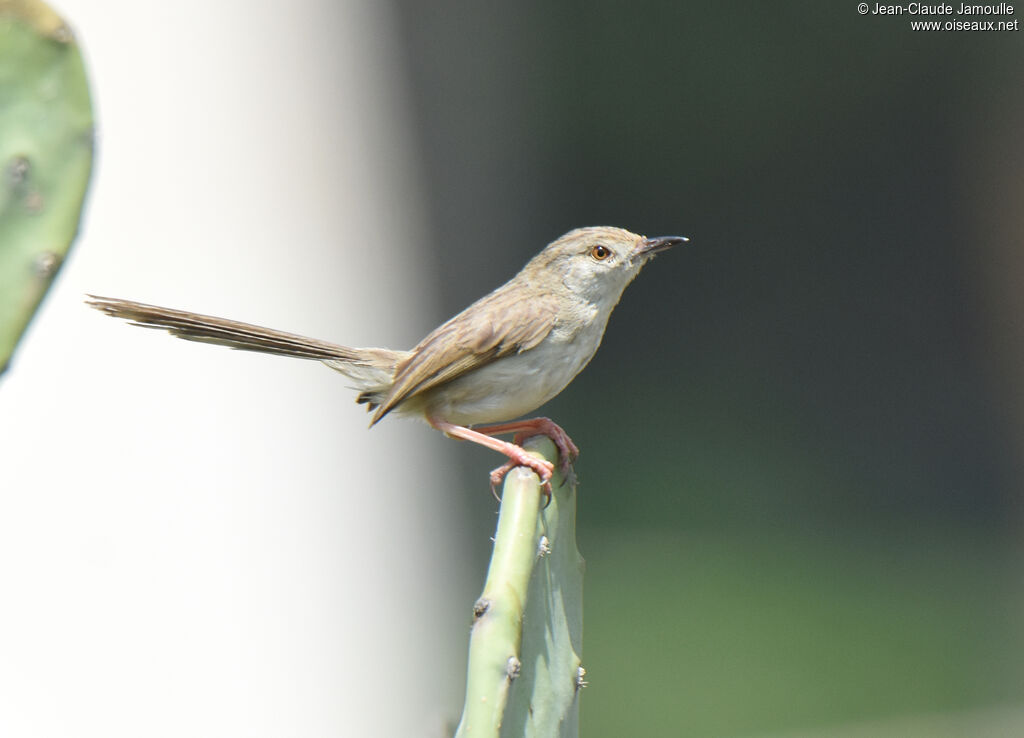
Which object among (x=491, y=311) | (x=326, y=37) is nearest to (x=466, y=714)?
(x=491, y=311)

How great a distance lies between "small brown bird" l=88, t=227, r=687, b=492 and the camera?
3.09m

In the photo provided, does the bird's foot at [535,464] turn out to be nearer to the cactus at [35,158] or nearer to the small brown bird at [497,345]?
the small brown bird at [497,345]

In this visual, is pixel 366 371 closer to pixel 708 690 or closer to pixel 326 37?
pixel 326 37

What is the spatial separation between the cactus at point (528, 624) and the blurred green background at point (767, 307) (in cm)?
577

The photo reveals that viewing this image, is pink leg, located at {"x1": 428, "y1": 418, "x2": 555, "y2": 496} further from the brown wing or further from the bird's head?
the bird's head

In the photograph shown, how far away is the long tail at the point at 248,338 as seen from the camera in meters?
2.89

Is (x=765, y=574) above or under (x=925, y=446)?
under

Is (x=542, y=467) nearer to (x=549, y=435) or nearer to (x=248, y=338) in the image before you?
(x=549, y=435)

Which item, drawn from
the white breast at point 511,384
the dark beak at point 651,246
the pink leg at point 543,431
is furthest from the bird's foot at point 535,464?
the dark beak at point 651,246

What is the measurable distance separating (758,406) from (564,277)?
27.4 feet

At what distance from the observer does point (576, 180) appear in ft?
38.4

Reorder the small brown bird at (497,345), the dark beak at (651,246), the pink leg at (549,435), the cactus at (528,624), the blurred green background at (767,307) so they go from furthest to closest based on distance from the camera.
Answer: the blurred green background at (767,307)
the dark beak at (651,246)
the small brown bird at (497,345)
the pink leg at (549,435)
the cactus at (528,624)

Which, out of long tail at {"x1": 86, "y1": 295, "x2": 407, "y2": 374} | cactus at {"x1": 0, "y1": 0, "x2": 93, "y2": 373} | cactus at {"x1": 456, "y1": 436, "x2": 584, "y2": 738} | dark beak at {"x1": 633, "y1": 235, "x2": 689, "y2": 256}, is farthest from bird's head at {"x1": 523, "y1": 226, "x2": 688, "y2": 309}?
cactus at {"x1": 0, "y1": 0, "x2": 93, "y2": 373}

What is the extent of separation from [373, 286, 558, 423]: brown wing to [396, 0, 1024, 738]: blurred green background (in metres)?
5.24
